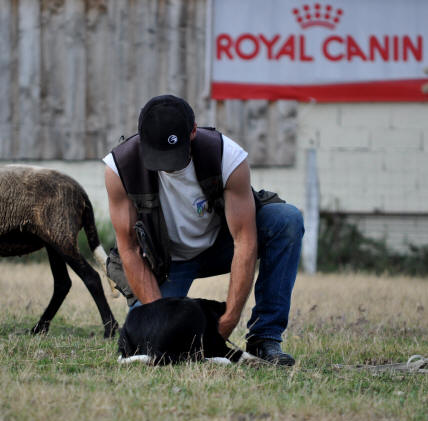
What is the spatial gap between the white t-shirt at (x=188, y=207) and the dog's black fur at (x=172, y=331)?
0.55m

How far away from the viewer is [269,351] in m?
4.48

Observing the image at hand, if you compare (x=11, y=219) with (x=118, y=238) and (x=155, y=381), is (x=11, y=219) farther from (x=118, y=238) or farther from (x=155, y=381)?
(x=155, y=381)

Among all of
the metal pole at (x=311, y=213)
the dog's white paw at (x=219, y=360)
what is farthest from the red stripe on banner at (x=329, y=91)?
the dog's white paw at (x=219, y=360)

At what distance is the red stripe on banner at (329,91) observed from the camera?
10.5 meters

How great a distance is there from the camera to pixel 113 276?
4.76m

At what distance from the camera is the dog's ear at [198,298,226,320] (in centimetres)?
415

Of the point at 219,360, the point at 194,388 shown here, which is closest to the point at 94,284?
the point at 219,360

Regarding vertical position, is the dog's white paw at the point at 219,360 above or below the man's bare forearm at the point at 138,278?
below

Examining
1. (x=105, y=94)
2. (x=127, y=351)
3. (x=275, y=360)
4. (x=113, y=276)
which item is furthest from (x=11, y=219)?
(x=105, y=94)

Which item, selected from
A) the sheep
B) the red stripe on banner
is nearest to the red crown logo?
the red stripe on banner

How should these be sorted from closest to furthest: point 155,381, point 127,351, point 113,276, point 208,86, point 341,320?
point 155,381, point 127,351, point 113,276, point 341,320, point 208,86

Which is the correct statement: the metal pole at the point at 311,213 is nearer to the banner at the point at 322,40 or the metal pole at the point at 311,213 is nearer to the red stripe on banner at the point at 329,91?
the red stripe on banner at the point at 329,91

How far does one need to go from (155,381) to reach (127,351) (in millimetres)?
546

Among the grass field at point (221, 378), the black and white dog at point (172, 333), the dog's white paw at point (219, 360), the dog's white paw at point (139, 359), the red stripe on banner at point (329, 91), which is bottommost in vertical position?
the grass field at point (221, 378)
